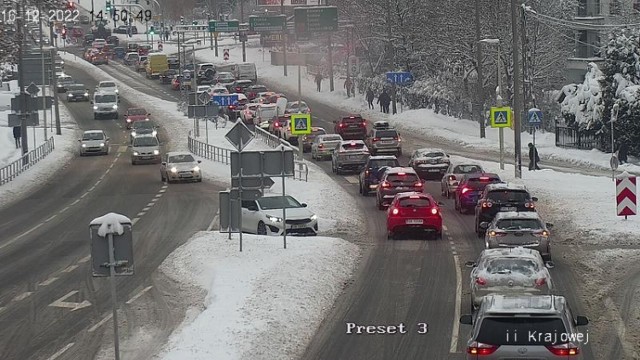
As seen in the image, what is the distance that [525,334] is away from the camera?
1603 cm

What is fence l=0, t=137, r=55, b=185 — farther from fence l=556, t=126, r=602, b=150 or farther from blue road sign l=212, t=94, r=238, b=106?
fence l=556, t=126, r=602, b=150

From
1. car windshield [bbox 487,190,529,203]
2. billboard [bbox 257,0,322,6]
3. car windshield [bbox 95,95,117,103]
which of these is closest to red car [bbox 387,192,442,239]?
car windshield [bbox 487,190,529,203]

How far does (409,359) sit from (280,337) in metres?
2.61

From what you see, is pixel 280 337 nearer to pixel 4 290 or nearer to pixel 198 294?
pixel 198 294

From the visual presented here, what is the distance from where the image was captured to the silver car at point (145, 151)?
65.1 metres

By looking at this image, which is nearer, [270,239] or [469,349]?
[469,349]

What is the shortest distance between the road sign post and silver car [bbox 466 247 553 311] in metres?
7.83

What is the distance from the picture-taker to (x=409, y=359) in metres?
20.9

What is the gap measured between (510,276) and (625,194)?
12.4 m

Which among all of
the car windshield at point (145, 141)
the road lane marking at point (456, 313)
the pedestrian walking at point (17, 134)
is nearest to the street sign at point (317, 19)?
the pedestrian walking at point (17, 134)

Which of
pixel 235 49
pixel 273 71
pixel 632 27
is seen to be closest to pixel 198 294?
pixel 632 27

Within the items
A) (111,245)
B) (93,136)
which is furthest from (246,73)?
(111,245)

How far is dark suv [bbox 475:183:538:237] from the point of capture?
36.0m

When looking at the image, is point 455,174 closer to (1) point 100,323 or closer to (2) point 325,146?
(2) point 325,146
